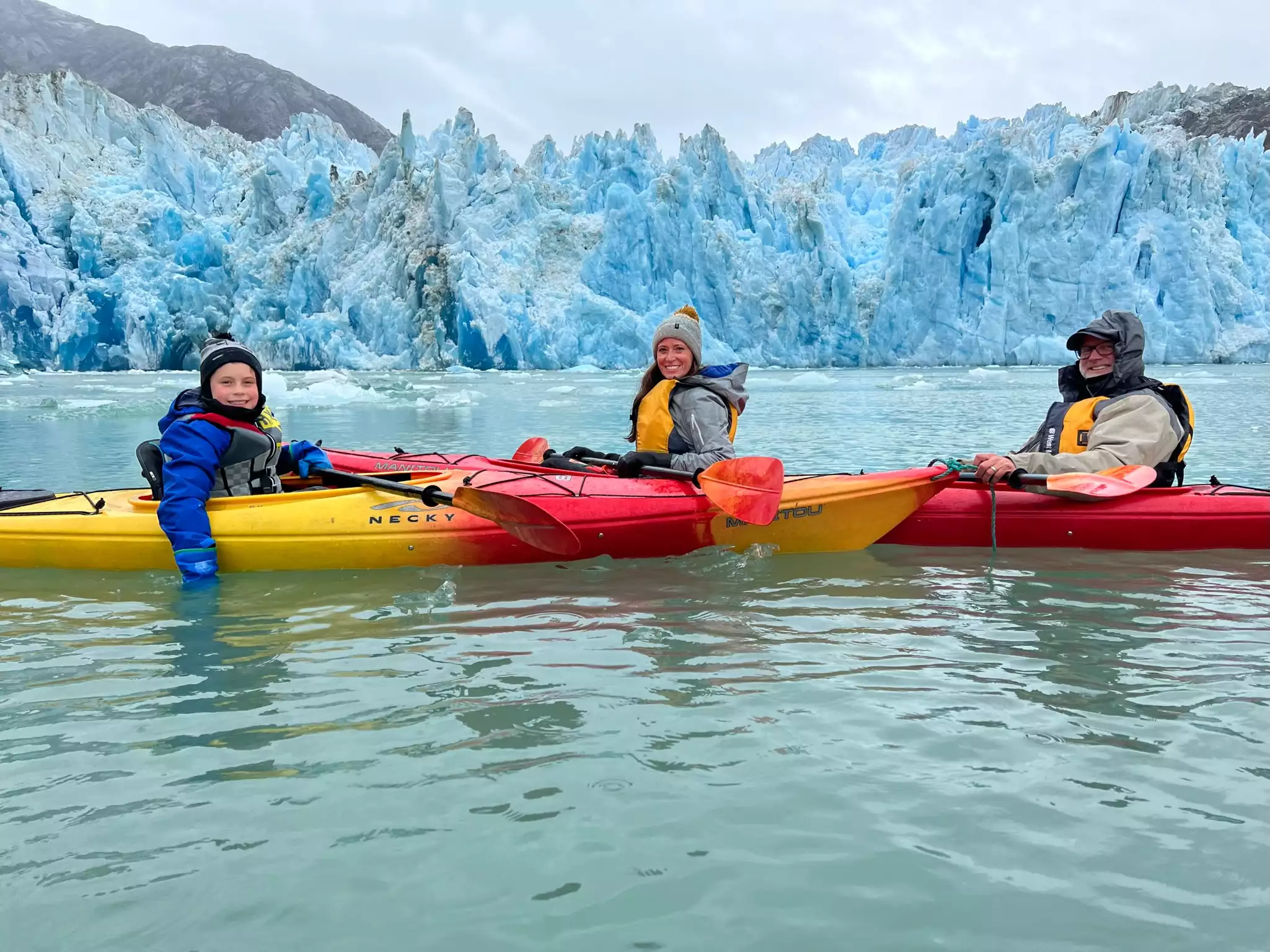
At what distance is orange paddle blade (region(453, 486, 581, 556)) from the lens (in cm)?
398

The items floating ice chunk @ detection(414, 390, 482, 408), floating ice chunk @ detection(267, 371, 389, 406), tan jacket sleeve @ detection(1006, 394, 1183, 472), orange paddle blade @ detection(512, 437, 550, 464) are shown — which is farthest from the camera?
floating ice chunk @ detection(267, 371, 389, 406)

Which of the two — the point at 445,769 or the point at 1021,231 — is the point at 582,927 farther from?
the point at 1021,231

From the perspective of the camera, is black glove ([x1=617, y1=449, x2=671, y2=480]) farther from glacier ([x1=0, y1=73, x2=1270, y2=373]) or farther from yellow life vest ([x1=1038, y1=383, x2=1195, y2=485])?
glacier ([x1=0, y1=73, x2=1270, y2=373])

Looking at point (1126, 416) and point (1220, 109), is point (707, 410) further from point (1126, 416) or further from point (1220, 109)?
point (1220, 109)

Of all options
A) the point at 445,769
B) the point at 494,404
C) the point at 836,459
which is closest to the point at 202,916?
the point at 445,769

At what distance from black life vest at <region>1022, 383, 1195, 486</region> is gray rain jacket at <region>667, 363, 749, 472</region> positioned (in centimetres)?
156

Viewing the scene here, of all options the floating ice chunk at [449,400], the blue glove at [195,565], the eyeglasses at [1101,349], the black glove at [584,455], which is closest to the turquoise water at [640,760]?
the blue glove at [195,565]

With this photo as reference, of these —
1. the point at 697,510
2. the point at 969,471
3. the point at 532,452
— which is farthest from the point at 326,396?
the point at 969,471

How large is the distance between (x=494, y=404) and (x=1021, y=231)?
19.4 m

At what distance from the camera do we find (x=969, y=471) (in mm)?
4422

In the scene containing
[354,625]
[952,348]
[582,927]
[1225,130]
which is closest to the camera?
[582,927]

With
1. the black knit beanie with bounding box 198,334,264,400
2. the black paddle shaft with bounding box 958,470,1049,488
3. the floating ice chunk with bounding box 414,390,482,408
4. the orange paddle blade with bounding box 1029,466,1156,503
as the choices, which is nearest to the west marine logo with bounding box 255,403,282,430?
the black knit beanie with bounding box 198,334,264,400

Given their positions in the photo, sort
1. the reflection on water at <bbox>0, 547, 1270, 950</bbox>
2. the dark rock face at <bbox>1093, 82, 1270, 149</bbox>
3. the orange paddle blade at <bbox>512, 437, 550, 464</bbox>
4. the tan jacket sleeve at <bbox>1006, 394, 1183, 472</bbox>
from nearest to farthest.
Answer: the reflection on water at <bbox>0, 547, 1270, 950</bbox> → the tan jacket sleeve at <bbox>1006, 394, 1183, 472</bbox> → the orange paddle blade at <bbox>512, 437, 550, 464</bbox> → the dark rock face at <bbox>1093, 82, 1270, 149</bbox>

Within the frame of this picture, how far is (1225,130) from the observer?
177 feet
